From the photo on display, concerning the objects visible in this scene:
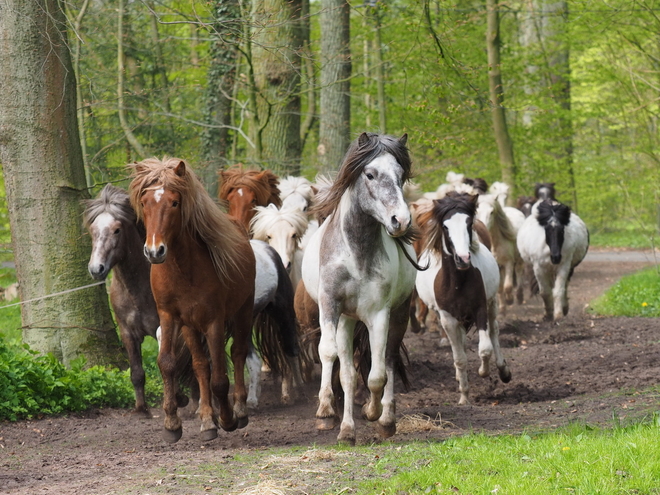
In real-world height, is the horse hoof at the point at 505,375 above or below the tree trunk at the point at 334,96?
below

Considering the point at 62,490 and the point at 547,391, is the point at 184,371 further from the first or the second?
the point at 547,391

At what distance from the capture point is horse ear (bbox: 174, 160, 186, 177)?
6.49 metres

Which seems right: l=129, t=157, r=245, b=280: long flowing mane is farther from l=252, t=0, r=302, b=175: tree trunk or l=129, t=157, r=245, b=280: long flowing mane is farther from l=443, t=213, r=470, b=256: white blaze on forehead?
l=252, t=0, r=302, b=175: tree trunk

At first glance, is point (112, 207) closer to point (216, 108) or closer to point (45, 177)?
point (45, 177)

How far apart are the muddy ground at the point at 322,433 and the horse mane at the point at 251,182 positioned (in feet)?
7.78

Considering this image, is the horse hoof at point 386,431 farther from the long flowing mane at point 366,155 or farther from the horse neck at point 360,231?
the long flowing mane at point 366,155

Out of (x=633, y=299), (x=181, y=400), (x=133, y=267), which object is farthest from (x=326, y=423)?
(x=633, y=299)

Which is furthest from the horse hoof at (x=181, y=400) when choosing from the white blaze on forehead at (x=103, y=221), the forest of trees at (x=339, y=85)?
the forest of trees at (x=339, y=85)

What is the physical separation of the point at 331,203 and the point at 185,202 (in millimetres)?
1148

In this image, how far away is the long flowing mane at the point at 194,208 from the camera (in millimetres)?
6398

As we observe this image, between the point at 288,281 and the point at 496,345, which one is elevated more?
the point at 288,281

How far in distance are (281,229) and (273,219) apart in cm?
18

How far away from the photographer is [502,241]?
16.4 m

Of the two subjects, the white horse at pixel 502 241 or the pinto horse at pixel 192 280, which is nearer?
the pinto horse at pixel 192 280
